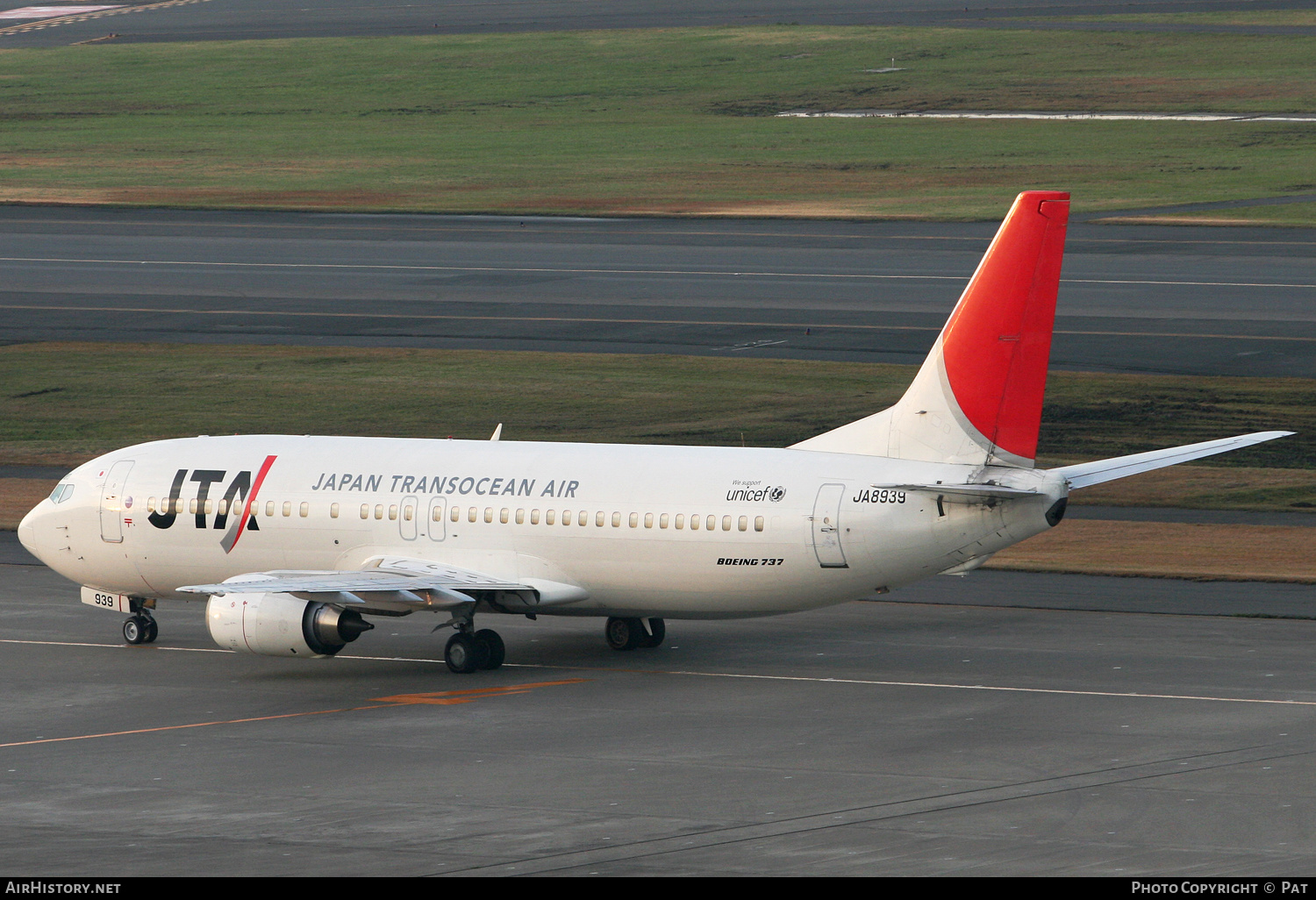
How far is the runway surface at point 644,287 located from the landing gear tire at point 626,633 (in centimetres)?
3211

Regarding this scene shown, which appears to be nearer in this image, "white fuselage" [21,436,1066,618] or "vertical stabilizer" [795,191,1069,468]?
"vertical stabilizer" [795,191,1069,468]

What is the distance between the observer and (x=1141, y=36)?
15525 centimetres

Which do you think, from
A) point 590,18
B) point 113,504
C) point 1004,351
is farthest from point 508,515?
point 590,18

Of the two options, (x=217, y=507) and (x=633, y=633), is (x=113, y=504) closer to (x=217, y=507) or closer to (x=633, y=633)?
(x=217, y=507)

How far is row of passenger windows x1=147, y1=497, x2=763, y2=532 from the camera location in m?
37.0

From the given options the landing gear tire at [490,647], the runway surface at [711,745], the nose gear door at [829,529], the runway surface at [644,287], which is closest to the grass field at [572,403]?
the runway surface at [644,287]

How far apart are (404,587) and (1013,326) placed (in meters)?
12.1

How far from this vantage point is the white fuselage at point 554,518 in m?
35.9

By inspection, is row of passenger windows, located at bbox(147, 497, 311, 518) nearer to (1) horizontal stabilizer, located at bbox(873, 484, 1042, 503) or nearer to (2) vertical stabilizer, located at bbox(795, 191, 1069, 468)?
(1) horizontal stabilizer, located at bbox(873, 484, 1042, 503)

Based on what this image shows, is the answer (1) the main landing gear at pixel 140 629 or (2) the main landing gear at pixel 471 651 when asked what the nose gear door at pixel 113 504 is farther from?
(2) the main landing gear at pixel 471 651

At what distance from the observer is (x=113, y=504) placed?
42.2m

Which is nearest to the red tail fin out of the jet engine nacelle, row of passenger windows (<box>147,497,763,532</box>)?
row of passenger windows (<box>147,497,763,532</box>)

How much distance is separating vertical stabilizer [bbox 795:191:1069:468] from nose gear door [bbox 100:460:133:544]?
56.7ft
